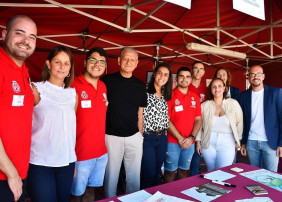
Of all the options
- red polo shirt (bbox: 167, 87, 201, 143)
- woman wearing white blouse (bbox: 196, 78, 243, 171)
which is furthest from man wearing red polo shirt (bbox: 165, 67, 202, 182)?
woman wearing white blouse (bbox: 196, 78, 243, 171)

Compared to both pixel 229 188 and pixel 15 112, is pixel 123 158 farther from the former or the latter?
pixel 15 112

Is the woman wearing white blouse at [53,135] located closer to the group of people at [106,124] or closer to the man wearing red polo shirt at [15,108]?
the group of people at [106,124]

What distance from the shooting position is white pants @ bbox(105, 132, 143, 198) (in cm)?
203

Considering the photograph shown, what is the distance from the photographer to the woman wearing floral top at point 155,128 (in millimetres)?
2316

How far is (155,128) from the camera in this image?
2.33 meters

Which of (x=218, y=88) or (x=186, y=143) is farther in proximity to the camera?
(x=218, y=88)

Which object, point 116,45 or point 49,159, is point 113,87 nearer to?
point 49,159

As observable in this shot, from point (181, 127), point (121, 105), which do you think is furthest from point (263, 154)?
point (121, 105)

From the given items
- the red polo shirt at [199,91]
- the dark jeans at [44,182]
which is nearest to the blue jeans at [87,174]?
the dark jeans at [44,182]

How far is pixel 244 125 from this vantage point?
2670mm

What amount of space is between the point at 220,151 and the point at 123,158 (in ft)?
3.37

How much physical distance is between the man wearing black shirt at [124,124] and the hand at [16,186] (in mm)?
918

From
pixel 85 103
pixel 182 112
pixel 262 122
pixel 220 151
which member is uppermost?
pixel 85 103

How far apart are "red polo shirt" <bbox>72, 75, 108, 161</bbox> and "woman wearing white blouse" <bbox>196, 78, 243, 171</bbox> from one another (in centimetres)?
121
